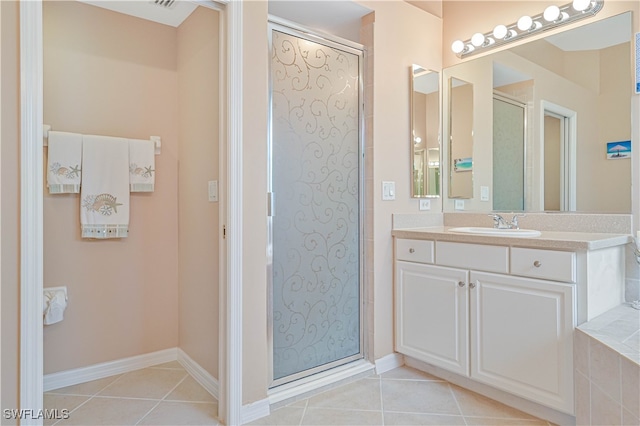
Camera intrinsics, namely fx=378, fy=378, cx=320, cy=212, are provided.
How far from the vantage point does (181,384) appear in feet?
7.39

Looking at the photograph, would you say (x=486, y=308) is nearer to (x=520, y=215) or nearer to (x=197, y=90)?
(x=520, y=215)

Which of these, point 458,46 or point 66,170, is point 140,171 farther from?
point 458,46

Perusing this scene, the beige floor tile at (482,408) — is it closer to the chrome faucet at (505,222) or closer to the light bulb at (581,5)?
the chrome faucet at (505,222)

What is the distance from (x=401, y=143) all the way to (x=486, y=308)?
1.14 meters

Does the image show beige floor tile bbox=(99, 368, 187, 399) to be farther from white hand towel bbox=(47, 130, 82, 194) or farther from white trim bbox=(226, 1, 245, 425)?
white hand towel bbox=(47, 130, 82, 194)

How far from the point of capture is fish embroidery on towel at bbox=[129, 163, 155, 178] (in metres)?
2.45

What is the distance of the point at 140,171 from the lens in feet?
8.12

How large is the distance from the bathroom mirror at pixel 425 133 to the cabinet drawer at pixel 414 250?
14.8 inches

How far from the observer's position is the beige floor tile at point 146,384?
214 cm

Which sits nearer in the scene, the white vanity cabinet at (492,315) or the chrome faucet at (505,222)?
the white vanity cabinet at (492,315)

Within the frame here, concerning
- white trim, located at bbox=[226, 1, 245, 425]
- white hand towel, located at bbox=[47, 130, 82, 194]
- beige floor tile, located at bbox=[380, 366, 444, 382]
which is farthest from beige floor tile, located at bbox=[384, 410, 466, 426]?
white hand towel, located at bbox=[47, 130, 82, 194]

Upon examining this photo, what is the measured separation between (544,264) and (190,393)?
1.97 meters

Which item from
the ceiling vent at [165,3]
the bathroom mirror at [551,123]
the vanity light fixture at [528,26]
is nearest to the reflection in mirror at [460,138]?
the bathroom mirror at [551,123]
